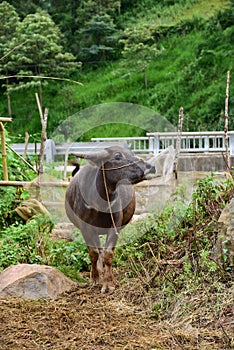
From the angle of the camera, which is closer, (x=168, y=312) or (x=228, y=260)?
(x=168, y=312)

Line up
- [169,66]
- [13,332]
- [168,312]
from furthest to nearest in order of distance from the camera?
[169,66]
[168,312]
[13,332]

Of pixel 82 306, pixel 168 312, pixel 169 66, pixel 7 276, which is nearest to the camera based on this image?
pixel 168 312

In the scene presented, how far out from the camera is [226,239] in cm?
462

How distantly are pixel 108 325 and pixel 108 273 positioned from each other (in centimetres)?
95

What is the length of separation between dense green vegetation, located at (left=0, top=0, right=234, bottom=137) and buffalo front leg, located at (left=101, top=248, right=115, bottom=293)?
1323 centimetres

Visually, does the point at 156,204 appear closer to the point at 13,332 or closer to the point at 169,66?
the point at 13,332

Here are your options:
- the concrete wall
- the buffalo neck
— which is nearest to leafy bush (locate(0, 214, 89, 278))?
the buffalo neck

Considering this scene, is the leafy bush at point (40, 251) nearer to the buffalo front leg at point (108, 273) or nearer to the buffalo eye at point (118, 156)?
the buffalo front leg at point (108, 273)

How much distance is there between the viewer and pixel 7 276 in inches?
195

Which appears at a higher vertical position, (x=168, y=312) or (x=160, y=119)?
(x=160, y=119)

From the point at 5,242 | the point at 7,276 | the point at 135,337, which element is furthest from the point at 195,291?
the point at 5,242

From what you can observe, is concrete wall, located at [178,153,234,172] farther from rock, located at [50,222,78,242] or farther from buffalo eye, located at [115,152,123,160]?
buffalo eye, located at [115,152,123,160]

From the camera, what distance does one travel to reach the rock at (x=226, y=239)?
457cm

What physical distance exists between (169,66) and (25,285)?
20.2m
